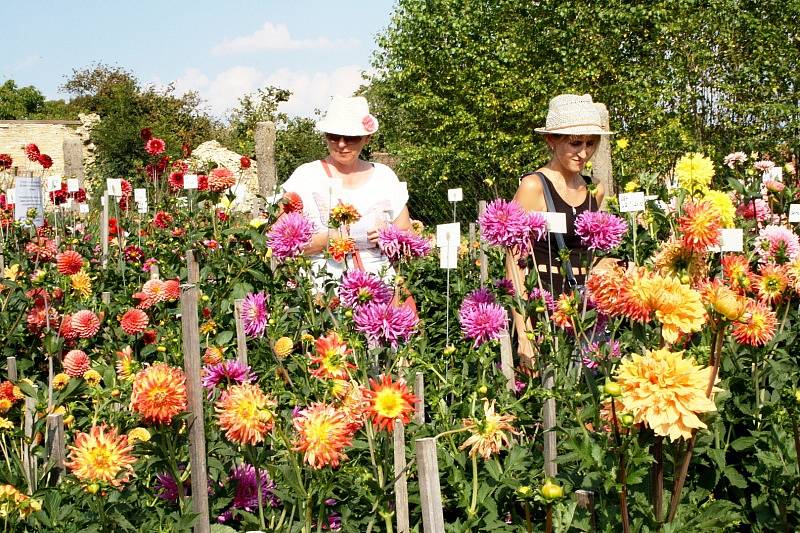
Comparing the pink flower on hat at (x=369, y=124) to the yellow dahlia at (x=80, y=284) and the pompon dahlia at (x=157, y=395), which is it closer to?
the yellow dahlia at (x=80, y=284)

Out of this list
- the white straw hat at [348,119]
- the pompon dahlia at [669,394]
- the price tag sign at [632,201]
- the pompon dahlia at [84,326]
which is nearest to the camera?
the pompon dahlia at [669,394]

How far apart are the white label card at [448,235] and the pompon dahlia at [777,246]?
91 cm

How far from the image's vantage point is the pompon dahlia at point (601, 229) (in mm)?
2195

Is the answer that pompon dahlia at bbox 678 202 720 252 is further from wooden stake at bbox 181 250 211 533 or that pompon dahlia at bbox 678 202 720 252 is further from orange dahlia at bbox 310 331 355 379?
wooden stake at bbox 181 250 211 533

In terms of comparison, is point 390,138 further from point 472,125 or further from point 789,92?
point 789,92

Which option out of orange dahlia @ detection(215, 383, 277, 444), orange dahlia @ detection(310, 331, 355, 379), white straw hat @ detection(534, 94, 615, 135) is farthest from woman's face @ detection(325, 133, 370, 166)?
orange dahlia @ detection(215, 383, 277, 444)

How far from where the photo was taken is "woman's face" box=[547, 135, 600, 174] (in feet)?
9.46

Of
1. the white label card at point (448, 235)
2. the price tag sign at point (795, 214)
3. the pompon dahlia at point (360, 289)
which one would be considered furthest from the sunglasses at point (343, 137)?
the price tag sign at point (795, 214)

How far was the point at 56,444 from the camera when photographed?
201 cm

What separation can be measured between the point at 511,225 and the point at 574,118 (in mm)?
786

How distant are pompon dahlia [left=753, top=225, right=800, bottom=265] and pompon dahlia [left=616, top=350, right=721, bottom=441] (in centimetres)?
127

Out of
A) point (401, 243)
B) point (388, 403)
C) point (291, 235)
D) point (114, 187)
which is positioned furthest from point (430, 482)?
point (114, 187)

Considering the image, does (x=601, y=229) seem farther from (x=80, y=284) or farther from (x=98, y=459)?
(x=80, y=284)

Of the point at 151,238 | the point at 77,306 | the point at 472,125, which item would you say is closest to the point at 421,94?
the point at 472,125
